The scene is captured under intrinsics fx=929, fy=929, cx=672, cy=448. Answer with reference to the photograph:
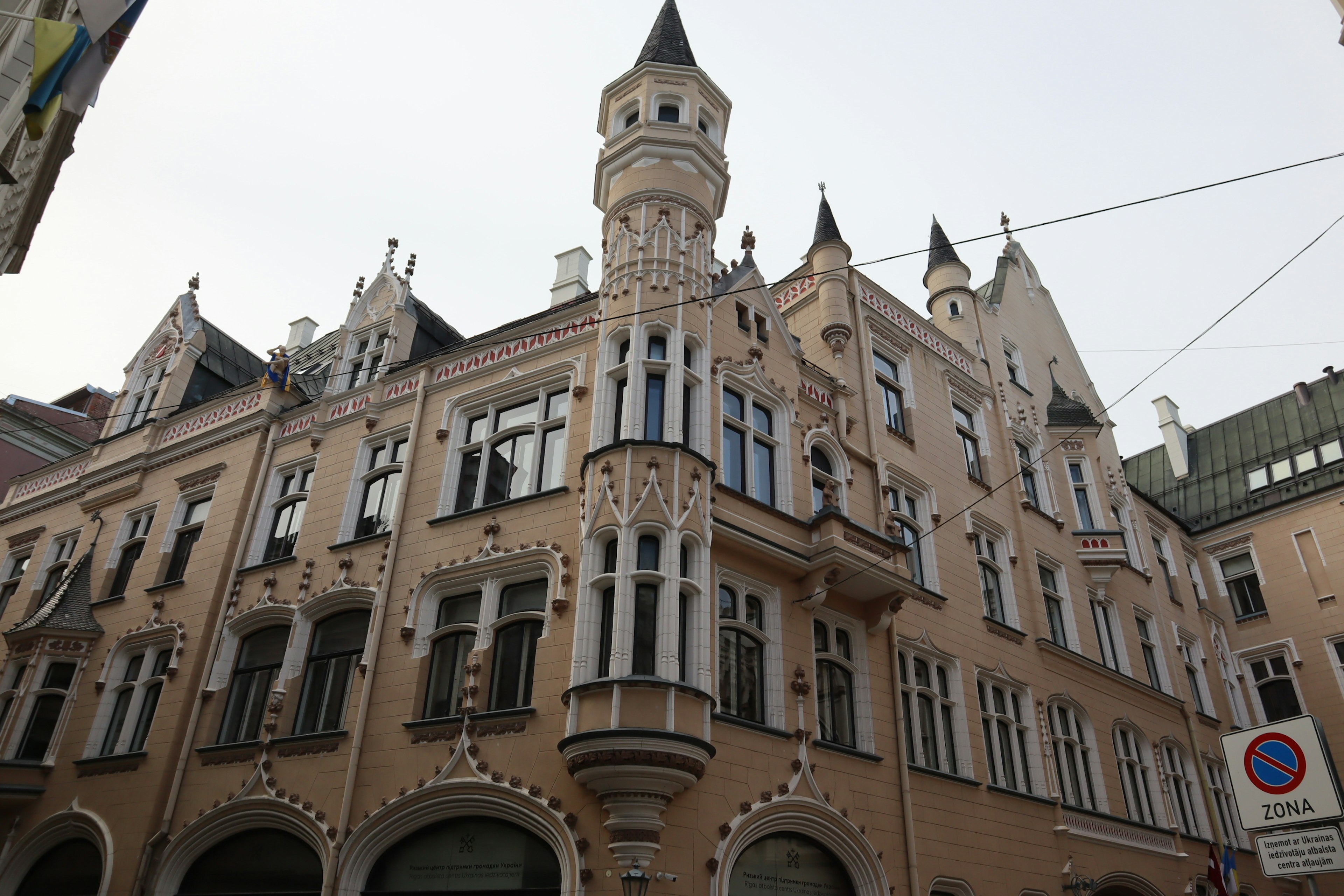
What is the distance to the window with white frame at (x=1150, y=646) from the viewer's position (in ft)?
85.6

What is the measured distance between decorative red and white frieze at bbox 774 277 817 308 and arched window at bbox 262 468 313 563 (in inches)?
466

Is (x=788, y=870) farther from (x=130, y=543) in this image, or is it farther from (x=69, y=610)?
(x=130, y=543)

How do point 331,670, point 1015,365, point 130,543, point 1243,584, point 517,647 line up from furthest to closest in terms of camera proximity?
point 1243,584 < point 1015,365 < point 130,543 < point 331,670 < point 517,647

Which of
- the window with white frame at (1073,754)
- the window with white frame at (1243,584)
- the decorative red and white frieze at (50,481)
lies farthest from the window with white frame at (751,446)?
the window with white frame at (1243,584)

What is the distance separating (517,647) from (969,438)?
47.7ft

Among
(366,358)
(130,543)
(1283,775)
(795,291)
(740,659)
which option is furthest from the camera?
(795,291)

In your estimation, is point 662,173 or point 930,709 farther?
point 662,173

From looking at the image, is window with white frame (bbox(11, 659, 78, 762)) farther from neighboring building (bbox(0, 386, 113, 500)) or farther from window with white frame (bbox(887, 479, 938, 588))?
window with white frame (bbox(887, 479, 938, 588))

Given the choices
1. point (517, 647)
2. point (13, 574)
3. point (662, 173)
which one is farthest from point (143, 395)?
point (517, 647)

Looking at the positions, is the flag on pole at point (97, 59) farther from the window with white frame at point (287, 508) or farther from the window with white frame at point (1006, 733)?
the window with white frame at point (1006, 733)

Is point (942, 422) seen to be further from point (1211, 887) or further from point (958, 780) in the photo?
point (1211, 887)

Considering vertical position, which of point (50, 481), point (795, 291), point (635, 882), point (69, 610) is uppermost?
point (795, 291)

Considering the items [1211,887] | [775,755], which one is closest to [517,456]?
[775,755]

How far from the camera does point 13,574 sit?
2559 centimetres
